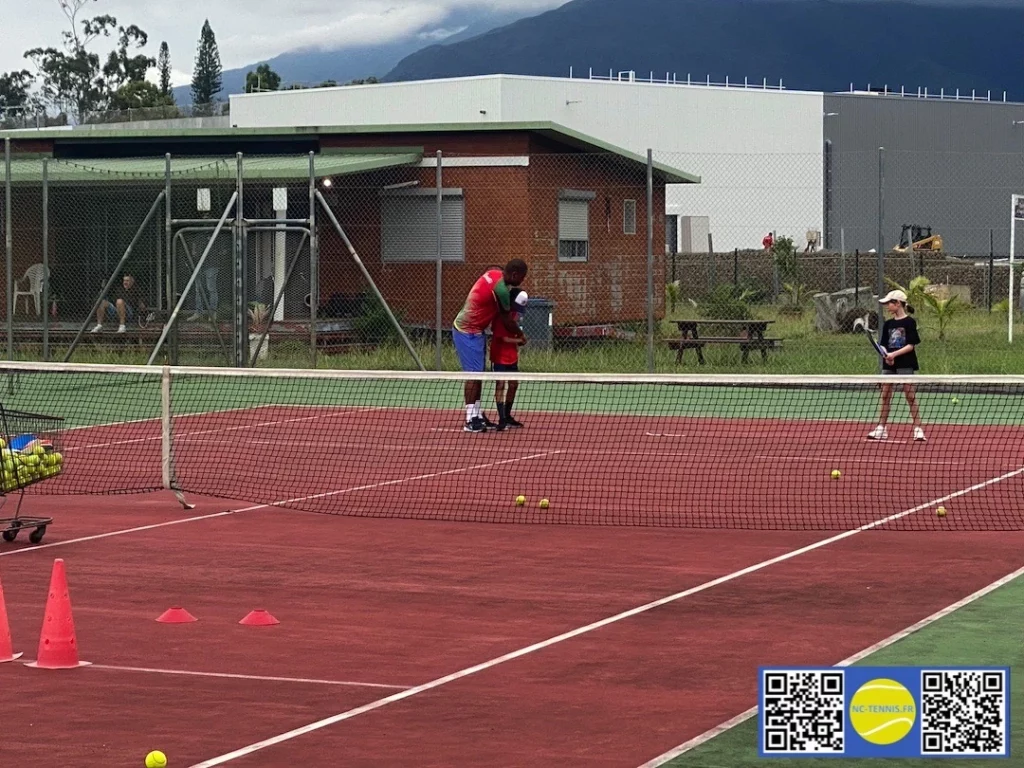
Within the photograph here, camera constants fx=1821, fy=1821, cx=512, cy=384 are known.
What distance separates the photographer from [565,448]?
675 inches

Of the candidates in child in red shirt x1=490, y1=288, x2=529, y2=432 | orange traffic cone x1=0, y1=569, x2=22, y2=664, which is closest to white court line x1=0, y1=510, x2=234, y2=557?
orange traffic cone x1=0, y1=569, x2=22, y2=664

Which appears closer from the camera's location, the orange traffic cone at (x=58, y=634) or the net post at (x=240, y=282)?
the orange traffic cone at (x=58, y=634)

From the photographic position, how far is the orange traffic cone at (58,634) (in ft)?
26.3

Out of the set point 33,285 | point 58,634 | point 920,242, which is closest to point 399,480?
point 58,634

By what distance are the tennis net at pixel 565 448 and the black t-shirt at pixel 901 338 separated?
0.81 metres

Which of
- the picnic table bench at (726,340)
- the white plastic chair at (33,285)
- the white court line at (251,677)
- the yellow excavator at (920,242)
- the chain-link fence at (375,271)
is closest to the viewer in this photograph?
the white court line at (251,677)

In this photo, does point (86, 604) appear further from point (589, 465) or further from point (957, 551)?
point (589, 465)

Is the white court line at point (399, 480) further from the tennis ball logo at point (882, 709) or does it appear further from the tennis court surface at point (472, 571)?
the tennis ball logo at point (882, 709)

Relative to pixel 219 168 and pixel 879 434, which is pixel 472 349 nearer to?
pixel 879 434

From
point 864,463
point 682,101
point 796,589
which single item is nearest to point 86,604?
point 796,589

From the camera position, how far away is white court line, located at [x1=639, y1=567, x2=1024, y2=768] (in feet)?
21.8

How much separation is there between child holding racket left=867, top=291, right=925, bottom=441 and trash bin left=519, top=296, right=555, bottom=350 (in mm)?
8956

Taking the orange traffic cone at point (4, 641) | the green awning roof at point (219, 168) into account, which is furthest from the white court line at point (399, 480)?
the green awning roof at point (219, 168)

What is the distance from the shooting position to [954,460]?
53.1 feet
